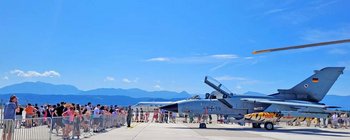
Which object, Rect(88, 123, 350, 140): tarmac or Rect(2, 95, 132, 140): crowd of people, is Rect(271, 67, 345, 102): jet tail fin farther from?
Rect(2, 95, 132, 140): crowd of people

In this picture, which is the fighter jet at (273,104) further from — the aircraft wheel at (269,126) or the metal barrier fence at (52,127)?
the metal barrier fence at (52,127)

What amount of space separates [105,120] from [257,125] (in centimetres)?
1142

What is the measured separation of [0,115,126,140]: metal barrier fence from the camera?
400 inches

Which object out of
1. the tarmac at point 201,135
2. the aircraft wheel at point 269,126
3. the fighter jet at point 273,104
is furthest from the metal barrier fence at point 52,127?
the aircraft wheel at point 269,126

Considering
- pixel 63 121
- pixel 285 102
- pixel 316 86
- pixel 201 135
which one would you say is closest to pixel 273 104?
pixel 285 102

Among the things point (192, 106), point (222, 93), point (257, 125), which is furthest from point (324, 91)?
point (192, 106)

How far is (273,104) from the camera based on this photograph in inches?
1069

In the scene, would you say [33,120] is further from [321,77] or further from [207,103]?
[321,77]

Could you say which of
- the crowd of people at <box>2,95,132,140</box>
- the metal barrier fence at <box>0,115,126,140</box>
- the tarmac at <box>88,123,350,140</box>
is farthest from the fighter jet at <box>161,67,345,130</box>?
the metal barrier fence at <box>0,115,126,140</box>

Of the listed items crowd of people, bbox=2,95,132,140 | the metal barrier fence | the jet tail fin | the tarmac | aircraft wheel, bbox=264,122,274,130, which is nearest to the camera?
the metal barrier fence

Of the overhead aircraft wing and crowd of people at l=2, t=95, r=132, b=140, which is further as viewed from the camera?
the overhead aircraft wing

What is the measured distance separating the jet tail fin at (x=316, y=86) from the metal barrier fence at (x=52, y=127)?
13.9m

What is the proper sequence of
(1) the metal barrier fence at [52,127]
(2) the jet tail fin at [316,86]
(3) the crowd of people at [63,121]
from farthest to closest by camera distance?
(2) the jet tail fin at [316,86] < (3) the crowd of people at [63,121] < (1) the metal barrier fence at [52,127]

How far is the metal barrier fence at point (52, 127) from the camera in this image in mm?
10164
